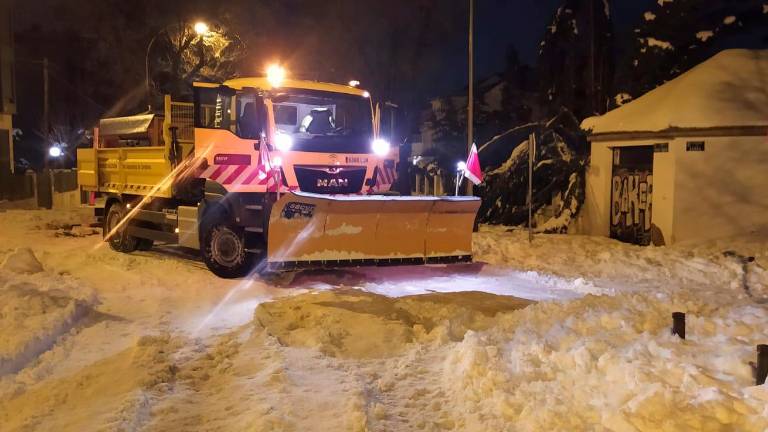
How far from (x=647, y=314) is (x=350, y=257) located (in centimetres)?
485

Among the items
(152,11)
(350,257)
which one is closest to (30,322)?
(350,257)

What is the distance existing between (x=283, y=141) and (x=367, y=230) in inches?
75.6

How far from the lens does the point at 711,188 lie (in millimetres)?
14867

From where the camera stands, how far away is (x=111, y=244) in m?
15.2

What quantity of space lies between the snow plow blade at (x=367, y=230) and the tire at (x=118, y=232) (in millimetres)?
5648

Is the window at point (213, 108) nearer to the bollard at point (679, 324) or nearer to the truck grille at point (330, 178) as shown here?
the truck grille at point (330, 178)

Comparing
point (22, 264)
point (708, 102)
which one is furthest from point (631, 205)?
point (22, 264)

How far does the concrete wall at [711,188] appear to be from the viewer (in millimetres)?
14586

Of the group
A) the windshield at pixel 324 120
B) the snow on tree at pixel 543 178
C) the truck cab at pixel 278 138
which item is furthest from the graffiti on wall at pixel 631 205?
the truck cab at pixel 278 138

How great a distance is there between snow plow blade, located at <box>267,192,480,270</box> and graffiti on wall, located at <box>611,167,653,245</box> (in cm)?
624

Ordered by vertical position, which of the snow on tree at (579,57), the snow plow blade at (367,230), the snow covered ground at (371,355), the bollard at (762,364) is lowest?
the snow covered ground at (371,355)

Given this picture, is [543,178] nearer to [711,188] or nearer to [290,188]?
[711,188]

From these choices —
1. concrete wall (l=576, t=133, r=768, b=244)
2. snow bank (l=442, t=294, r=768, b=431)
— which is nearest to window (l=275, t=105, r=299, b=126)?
snow bank (l=442, t=294, r=768, b=431)

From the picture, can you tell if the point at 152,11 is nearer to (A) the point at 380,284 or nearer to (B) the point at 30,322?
(A) the point at 380,284
